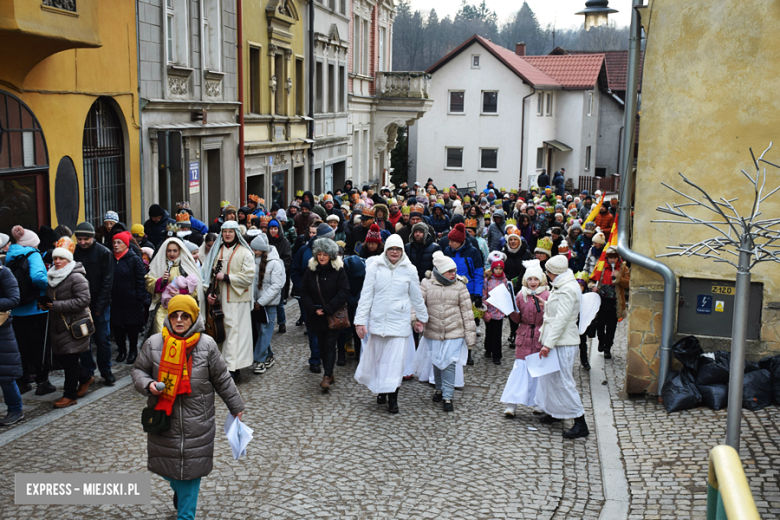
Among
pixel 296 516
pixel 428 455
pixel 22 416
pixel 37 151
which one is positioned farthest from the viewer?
pixel 37 151

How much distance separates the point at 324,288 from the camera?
31.5 ft

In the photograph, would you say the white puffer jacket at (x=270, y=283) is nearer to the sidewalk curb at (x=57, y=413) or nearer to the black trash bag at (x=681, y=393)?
the sidewalk curb at (x=57, y=413)

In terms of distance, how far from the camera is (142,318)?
1039 centimetres

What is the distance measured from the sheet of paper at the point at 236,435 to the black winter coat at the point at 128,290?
15.6 feet

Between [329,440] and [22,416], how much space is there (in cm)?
303

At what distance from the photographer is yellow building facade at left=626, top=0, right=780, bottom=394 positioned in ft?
28.3

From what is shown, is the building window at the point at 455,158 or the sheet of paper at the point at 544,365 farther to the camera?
the building window at the point at 455,158

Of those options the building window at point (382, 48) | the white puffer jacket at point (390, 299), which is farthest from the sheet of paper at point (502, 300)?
the building window at point (382, 48)

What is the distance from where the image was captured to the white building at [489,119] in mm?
46125

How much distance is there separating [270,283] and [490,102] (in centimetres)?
3840

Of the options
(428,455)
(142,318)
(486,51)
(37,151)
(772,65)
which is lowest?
(428,455)

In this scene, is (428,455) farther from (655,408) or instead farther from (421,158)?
(421,158)

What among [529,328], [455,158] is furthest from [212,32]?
[455,158]

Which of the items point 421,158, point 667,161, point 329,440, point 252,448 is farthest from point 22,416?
point 421,158
